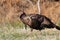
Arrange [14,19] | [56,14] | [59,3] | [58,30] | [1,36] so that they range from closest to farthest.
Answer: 1. [1,36]
2. [58,30]
3. [14,19]
4. [56,14]
5. [59,3]

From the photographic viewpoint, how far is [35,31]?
9.18m

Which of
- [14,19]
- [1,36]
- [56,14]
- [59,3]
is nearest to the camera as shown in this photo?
[1,36]

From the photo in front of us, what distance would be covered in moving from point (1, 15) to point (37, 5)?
1.86m

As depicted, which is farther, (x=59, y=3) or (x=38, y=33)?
(x=59, y=3)

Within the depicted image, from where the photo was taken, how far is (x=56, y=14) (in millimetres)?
15617

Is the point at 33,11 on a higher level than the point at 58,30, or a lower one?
lower

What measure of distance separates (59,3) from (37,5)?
1.32 meters

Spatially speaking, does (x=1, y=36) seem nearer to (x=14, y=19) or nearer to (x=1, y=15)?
(x=14, y=19)

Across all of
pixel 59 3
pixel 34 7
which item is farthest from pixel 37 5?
pixel 59 3

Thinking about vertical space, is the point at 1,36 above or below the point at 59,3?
above

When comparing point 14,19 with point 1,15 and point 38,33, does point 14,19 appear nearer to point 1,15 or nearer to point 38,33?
point 1,15

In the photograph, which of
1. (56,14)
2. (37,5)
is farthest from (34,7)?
(56,14)

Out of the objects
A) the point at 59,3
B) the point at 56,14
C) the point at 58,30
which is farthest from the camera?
the point at 59,3

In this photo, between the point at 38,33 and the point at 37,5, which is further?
the point at 37,5
